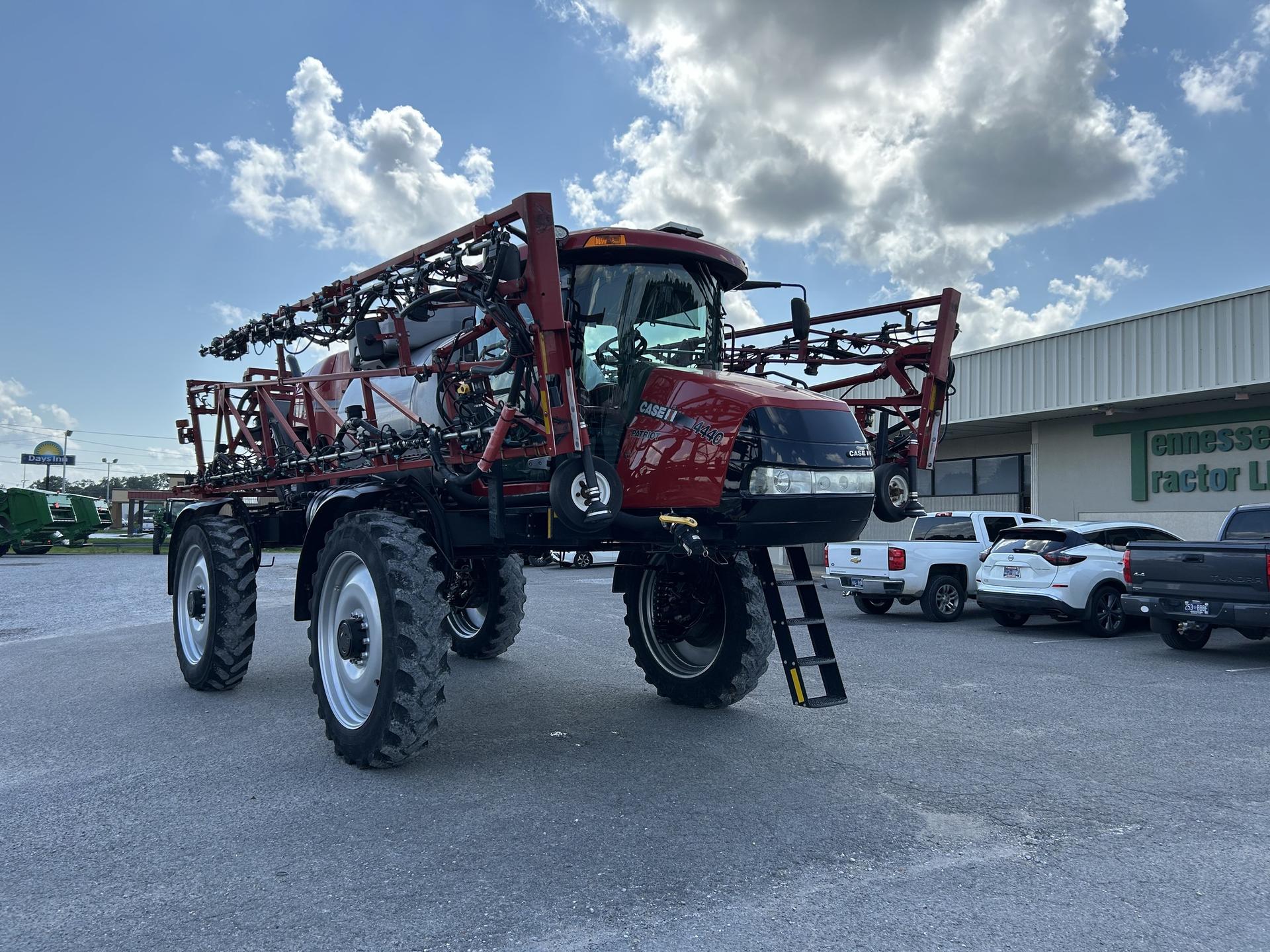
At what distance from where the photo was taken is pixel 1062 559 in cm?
1312

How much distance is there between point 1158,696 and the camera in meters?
8.22

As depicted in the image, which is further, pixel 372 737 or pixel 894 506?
pixel 894 506

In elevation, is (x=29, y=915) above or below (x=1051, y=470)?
below

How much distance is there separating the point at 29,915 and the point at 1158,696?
8.28m

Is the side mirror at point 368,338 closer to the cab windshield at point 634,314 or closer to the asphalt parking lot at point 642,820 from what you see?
the cab windshield at point 634,314

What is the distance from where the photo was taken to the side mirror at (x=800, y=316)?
6648 mm

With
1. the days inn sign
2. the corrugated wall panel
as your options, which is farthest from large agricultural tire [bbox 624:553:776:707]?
the days inn sign

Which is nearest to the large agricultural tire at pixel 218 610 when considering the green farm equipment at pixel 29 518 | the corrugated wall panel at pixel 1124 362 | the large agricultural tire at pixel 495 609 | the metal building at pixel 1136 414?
the large agricultural tire at pixel 495 609

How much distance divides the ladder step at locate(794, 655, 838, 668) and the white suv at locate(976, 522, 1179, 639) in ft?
27.5

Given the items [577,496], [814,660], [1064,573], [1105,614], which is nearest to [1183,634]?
[1105,614]

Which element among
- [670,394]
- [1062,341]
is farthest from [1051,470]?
[670,394]

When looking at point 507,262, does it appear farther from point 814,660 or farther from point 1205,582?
point 1205,582

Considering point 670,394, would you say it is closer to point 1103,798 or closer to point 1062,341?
point 1103,798

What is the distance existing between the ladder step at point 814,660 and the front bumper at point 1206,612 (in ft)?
21.7
